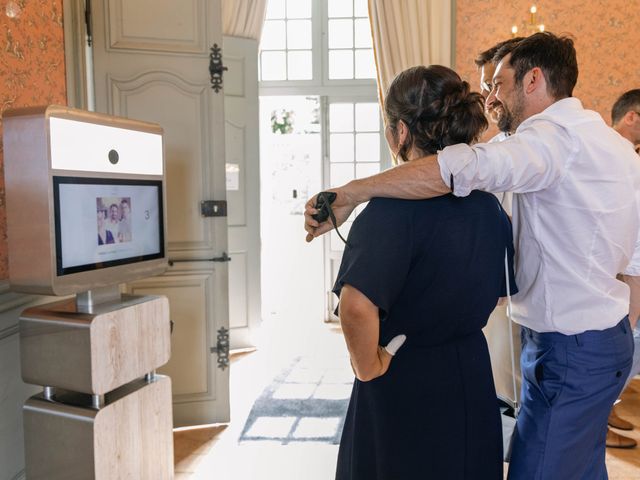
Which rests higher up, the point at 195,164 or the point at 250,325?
the point at 195,164

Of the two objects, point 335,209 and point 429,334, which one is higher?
point 335,209

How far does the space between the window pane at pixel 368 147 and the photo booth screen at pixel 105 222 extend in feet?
11.9

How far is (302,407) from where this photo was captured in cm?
364

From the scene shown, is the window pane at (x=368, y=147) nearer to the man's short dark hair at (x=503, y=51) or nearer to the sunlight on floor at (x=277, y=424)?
the sunlight on floor at (x=277, y=424)

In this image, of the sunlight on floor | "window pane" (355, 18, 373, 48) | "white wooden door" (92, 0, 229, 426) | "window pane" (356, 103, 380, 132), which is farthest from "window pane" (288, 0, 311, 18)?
the sunlight on floor

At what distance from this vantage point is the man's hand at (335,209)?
4.24ft

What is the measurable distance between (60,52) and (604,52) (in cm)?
419

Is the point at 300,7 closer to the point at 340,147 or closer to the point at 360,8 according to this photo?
the point at 360,8

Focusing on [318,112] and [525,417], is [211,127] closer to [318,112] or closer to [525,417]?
[525,417]

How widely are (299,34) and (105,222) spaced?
418 centimetres

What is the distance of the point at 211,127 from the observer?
127 inches

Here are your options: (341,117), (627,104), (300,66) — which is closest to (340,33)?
(300,66)

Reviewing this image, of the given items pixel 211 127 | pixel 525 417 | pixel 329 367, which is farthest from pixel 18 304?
pixel 329 367

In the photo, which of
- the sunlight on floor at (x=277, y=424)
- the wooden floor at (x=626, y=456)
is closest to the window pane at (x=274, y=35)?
the sunlight on floor at (x=277, y=424)
